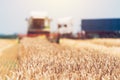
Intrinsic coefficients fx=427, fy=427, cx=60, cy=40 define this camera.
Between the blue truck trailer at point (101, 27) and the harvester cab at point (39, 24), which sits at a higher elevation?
the harvester cab at point (39, 24)

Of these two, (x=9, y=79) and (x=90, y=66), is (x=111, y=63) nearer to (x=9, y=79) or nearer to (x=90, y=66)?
(x=90, y=66)

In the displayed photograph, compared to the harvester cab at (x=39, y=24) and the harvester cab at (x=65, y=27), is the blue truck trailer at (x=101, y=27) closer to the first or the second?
the harvester cab at (x=65, y=27)

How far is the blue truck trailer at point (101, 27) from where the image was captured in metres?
41.7

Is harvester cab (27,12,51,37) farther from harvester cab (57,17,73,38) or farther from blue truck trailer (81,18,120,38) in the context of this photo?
blue truck trailer (81,18,120,38)

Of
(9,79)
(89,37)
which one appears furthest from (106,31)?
(9,79)

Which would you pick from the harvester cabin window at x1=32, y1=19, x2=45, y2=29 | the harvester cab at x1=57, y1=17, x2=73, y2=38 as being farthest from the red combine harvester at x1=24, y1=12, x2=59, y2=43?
the harvester cab at x1=57, y1=17, x2=73, y2=38

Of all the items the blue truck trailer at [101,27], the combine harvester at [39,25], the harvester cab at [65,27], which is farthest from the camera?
the blue truck trailer at [101,27]

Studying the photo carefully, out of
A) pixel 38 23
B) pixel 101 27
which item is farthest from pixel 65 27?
pixel 38 23

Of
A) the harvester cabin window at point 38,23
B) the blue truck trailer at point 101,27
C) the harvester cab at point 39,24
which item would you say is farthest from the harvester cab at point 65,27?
the harvester cabin window at point 38,23

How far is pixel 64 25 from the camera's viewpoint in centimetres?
3916

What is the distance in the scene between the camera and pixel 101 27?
1703 inches

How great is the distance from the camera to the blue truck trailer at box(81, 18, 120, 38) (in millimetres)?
41656

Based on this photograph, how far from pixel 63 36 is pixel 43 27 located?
20.1 ft

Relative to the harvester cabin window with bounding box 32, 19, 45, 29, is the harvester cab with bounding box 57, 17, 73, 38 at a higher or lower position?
lower
